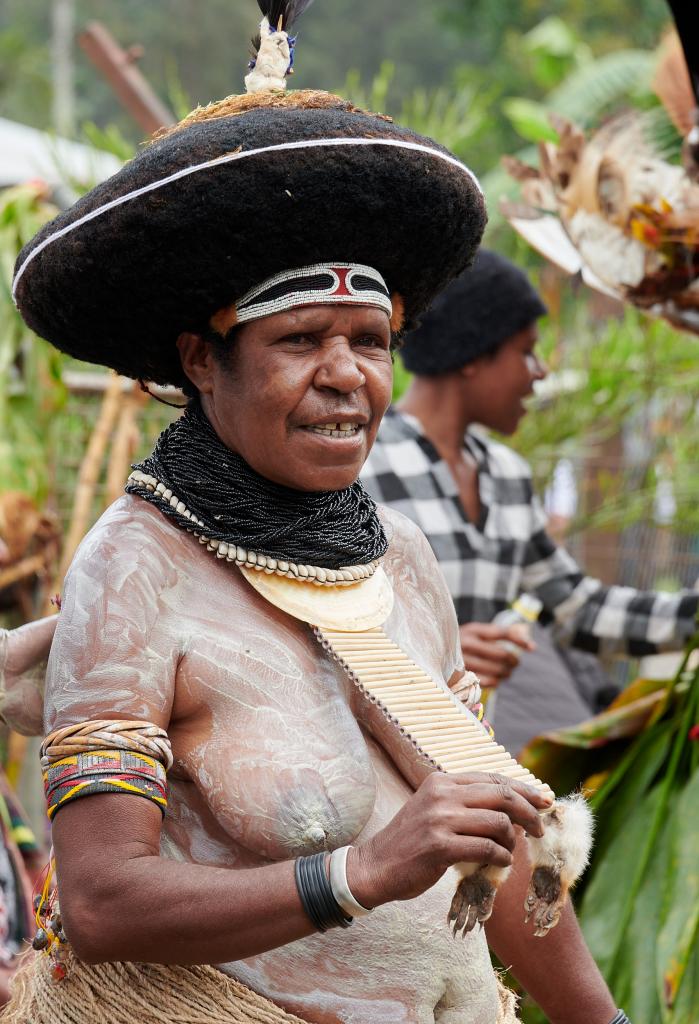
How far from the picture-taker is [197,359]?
7.04 feet

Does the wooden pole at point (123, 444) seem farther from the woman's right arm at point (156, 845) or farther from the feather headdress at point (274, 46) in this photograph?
the woman's right arm at point (156, 845)

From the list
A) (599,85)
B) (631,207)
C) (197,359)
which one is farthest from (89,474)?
(599,85)

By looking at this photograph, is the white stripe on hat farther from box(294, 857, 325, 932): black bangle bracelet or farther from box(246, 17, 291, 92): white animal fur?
box(294, 857, 325, 932): black bangle bracelet

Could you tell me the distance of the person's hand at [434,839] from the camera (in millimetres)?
1660

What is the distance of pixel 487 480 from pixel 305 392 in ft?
8.42

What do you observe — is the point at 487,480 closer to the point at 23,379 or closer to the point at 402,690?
the point at 23,379

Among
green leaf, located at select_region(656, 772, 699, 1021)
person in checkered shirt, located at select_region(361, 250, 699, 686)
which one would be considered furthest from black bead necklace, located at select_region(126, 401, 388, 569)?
person in checkered shirt, located at select_region(361, 250, 699, 686)

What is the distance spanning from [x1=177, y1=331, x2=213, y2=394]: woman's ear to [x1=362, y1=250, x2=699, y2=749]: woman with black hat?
2.11 metres

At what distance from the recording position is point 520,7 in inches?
1134

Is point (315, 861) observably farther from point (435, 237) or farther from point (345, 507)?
point (435, 237)

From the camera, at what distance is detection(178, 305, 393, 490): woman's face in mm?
2006

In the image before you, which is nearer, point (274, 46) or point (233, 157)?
point (233, 157)

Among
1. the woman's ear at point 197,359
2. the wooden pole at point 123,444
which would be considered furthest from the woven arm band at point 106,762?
the wooden pole at point 123,444

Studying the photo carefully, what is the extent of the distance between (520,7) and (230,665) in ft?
95.8
